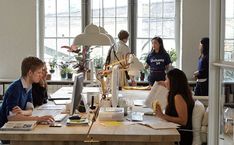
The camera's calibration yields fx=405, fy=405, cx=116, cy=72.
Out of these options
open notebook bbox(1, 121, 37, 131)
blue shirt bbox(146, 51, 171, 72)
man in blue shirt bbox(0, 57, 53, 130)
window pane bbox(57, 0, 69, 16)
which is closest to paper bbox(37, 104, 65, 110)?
man in blue shirt bbox(0, 57, 53, 130)

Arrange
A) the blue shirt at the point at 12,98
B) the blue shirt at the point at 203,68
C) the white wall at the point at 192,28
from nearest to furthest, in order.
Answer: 1. the blue shirt at the point at 12,98
2. the blue shirt at the point at 203,68
3. the white wall at the point at 192,28

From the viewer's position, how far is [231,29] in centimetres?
206

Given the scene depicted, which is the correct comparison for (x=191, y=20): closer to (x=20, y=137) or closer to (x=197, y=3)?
(x=197, y=3)

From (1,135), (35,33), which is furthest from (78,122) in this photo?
(35,33)

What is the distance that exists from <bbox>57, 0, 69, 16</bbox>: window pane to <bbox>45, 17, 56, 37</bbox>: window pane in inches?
6.9

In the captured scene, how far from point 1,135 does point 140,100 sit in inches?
Answer: 74.8

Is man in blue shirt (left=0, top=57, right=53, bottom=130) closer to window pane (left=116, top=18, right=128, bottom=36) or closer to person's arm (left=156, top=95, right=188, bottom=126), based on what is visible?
person's arm (left=156, top=95, right=188, bottom=126)

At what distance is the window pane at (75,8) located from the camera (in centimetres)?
718

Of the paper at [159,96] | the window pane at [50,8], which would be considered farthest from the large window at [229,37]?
the window pane at [50,8]

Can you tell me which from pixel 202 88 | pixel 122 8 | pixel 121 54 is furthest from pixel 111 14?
pixel 202 88

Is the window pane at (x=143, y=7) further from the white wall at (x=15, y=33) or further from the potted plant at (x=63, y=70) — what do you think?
the white wall at (x=15, y=33)

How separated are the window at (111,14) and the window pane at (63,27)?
0.48m

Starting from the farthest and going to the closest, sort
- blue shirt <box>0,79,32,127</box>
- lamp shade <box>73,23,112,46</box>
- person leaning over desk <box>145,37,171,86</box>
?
person leaning over desk <box>145,37,171,86</box>, lamp shade <box>73,23,112,46</box>, blue shirt <box>0,79,32,127</box>

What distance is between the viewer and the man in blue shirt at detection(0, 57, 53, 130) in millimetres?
3172
